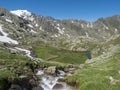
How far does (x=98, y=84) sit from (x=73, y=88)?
12.4 meters

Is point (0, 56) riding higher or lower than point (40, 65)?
higher

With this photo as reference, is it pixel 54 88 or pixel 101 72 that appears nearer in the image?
pixel 54 88

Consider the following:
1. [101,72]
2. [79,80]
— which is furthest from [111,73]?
[79,80]

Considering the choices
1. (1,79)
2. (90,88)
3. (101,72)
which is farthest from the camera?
(101,72)

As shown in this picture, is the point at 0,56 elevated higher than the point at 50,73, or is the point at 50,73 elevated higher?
the point at 0,56

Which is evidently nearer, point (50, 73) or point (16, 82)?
point (16, 82)

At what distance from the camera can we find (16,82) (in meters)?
72.8

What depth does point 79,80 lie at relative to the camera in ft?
250

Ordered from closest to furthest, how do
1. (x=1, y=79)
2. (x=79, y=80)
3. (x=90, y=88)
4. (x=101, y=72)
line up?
(x=90, y=88), (x=1, y=79), (x=79, y=80), (x=101, y=72)

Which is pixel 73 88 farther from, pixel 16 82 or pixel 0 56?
pixel 0 56

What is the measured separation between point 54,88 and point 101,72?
62.8 feet

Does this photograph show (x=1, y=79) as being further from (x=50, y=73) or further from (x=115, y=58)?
(x=115, y=58)

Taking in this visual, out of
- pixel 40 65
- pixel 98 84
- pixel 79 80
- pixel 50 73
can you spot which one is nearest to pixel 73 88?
pixel 79 80

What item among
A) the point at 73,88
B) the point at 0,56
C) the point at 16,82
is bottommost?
the point at 73,88
